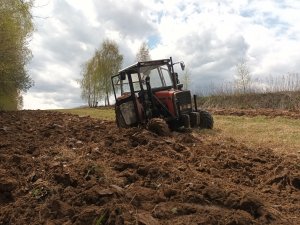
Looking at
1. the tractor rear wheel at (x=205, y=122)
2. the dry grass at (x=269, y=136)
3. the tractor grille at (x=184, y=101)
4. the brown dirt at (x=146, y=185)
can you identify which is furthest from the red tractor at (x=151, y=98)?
the brown dirt at (x=146, y=185)

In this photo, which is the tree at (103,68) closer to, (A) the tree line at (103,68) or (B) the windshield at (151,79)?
(A) the tree line at (103,68)

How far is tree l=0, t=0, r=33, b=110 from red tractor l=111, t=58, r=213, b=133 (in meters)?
10.7

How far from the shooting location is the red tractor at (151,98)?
1359cm

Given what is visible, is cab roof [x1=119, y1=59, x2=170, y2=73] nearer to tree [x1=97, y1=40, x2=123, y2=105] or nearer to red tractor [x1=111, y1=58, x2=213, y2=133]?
red tractor [x1=111, y1=58, x2=213, y2=133]

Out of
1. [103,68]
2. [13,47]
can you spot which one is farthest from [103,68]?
[13,47]

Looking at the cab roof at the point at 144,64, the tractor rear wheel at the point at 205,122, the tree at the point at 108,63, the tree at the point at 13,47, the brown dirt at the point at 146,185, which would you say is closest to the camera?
the brown dirt at the point at 146,185

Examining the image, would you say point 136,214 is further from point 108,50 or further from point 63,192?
point 108,50

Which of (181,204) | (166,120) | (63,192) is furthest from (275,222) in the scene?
(166,120)

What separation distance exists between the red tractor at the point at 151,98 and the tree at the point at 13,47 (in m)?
10.7

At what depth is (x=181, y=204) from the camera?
5531mm

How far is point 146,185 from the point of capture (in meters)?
6.47

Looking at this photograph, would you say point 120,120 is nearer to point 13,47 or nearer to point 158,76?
point 158,76

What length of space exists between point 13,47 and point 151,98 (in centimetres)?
1606

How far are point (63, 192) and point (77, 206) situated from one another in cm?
56
